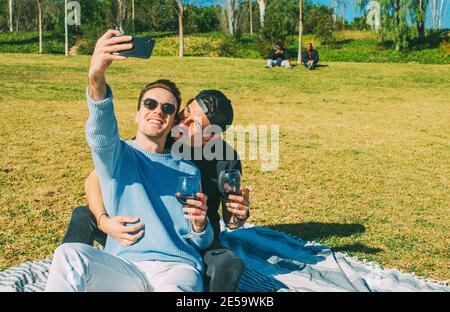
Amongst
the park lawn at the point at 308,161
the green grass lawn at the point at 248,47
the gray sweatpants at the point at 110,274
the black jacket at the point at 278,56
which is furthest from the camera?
the green grass lawn at the point at 248,47

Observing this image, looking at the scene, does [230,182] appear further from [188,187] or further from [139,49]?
[139,49]

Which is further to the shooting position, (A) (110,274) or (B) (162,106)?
(B) (162,106)

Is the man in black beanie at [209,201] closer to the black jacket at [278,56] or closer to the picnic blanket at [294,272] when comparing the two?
the picnic blanket at [294,272]

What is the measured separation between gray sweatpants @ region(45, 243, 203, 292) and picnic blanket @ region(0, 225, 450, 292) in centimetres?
123

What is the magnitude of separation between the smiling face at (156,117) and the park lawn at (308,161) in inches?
92.0

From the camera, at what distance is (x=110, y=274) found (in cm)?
321

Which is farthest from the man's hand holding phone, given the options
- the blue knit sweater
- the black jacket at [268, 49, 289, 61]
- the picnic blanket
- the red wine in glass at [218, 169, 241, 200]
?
the black jacket at [268, 49, 289, 61]

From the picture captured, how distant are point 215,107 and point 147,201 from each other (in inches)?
41.8

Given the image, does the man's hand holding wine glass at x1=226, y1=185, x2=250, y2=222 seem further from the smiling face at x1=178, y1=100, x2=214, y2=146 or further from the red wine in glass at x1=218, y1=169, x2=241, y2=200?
the smiling face at x1=178, y1=100, x2=214, y2=146

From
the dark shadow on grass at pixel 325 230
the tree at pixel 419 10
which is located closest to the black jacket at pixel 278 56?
the tree at pixel 419 10

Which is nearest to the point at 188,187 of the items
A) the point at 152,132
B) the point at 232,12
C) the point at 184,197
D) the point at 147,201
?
the point at 184,197

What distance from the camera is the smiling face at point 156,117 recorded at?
3662 millimetres

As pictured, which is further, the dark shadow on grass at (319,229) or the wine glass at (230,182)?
the dark shadow on grass at (319,229)
